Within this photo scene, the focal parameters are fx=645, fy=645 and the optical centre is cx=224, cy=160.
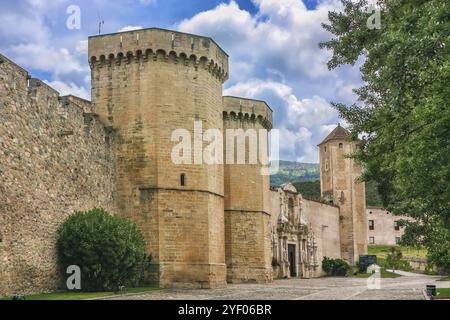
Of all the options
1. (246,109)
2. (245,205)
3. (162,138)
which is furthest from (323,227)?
(162,138)

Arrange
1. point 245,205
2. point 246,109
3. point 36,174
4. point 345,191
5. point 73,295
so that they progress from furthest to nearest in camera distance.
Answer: point 345,191
point 246,109
point 245,205
point 36,174
point 73,295

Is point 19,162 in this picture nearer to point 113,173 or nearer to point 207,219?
point 113,173

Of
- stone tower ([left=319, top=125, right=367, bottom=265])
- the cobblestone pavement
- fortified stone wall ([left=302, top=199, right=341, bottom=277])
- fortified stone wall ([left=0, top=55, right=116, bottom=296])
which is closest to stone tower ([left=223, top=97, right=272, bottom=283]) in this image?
the cobblestone pavement

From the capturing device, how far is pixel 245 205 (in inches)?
1277

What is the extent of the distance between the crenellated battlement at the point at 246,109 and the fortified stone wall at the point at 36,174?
35.4 ft

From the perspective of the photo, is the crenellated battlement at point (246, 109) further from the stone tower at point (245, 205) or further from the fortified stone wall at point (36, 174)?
the fortified stone wall at point (36, 174)

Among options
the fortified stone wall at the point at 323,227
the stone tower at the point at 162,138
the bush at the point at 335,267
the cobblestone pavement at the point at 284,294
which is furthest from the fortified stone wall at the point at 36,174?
the bush at the point at 335,267

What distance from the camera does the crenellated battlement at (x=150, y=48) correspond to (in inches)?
998

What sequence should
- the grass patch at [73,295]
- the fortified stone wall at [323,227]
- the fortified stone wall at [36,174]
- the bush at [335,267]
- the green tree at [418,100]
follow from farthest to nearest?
the bush at [335,267] → the fortified stone wall at [323,227] → the fortified stone wall at [36,174] → the grass patch at [73,295] → the green tree at [418,100]

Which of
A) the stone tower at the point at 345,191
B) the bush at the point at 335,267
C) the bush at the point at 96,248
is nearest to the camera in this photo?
the bush at the point at 96,248

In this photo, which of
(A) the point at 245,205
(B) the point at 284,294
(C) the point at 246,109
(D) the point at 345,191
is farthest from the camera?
(D) the point at 345,191

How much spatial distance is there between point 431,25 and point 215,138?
14.3m

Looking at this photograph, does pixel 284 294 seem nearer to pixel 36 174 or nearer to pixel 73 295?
pixel 73 295

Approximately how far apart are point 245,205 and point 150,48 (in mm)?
10549
